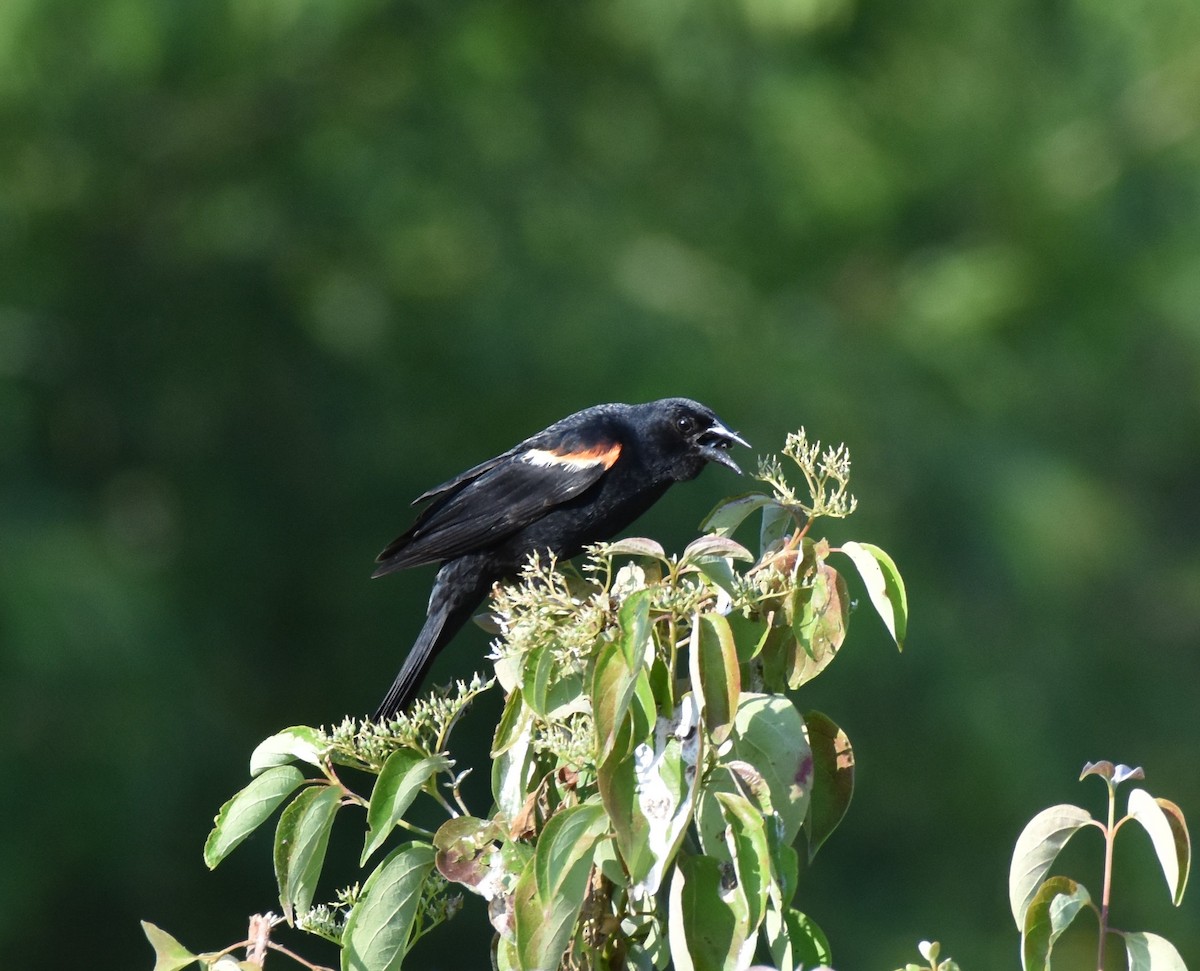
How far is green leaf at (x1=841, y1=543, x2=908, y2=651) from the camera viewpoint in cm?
139

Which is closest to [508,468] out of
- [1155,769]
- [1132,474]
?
[1155,769]

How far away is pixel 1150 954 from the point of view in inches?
49.7

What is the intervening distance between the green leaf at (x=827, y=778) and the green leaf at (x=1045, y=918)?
0.21 metres

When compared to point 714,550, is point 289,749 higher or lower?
lower

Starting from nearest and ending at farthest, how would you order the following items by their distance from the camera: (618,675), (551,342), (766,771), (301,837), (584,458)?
(618,675) → (766,771) → (301,837) → (584,458) → (551,342)

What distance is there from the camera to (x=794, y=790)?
1.29 meters

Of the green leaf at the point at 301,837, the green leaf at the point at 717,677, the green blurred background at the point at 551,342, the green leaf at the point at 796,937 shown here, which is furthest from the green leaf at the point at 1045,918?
the green blurred background at the point at 551,342

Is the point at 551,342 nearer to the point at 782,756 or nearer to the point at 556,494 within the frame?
the point at 556,494

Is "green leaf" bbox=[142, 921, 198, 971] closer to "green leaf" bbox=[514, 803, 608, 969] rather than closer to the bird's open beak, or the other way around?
"green leaf" bbox=[514, 803, 608, 969]

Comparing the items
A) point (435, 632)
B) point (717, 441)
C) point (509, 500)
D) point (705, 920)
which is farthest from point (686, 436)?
point (705, 920)

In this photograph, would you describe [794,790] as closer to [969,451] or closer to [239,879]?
[239,879]

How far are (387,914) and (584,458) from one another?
1677 millimetres

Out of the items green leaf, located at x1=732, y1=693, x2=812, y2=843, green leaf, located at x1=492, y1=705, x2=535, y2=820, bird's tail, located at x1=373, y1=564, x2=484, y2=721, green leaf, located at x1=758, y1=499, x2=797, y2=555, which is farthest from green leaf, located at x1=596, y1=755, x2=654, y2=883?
bird's tail, located at x1=373, y1=564, x2=484, y2=721

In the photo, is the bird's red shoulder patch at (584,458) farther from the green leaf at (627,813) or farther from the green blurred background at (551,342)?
the green blurred background at (551,342)
